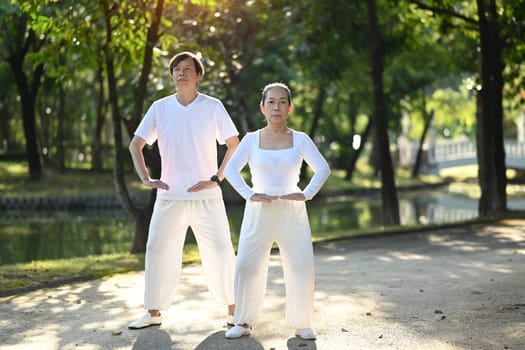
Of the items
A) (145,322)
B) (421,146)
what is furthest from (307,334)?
(421,146)

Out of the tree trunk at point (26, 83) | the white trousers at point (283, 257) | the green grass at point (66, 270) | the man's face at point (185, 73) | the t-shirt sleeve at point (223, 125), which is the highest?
the tree trunk at point (26, 83)

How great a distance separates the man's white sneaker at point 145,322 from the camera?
7.20 meters

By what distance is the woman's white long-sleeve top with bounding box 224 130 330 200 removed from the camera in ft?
21.8

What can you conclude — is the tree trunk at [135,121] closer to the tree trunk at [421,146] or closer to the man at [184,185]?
the man at [184,185]

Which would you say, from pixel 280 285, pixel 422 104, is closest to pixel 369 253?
pixel 280 285

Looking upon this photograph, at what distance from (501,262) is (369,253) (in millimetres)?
2078

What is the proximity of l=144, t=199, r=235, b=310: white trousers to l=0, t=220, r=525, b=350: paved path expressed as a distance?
0.96ft

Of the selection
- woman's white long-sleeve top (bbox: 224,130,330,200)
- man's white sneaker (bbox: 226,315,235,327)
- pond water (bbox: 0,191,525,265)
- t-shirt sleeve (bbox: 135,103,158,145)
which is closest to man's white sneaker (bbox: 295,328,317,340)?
man's white sneaker (bbox: 226,315,235,327)

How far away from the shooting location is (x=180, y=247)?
7.32 meters

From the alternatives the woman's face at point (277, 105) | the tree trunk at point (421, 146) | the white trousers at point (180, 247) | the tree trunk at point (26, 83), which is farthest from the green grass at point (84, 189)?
the woman's face at point (277, 105)

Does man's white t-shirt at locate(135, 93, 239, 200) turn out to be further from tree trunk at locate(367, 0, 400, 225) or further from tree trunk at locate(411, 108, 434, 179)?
tree trunk at locate(411, 108, 434, 179)

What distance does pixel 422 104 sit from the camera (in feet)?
143

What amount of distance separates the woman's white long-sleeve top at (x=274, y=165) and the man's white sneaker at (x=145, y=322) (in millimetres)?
1353

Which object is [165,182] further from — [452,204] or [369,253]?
[452,204]
